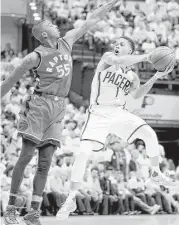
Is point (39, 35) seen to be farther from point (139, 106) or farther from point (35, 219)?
point (139, 106)

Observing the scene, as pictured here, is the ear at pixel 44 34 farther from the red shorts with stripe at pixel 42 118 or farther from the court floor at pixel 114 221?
the court floor at pixel 114 221

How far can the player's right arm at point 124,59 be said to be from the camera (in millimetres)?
5691

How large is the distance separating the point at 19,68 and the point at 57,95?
0.60 m

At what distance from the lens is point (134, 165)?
12.6m

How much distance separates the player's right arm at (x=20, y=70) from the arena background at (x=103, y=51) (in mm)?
6946

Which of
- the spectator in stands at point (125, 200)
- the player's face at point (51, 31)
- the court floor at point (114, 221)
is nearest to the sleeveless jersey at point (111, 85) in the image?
the player's face at point (51, 31)

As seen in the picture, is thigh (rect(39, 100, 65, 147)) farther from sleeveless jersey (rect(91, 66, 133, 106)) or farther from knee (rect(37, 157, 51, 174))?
sleeveless jersey (rect(91, 66, 133, 106))

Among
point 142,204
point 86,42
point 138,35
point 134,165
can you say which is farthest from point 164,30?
point 142,204

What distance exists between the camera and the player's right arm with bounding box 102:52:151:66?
18.7ft

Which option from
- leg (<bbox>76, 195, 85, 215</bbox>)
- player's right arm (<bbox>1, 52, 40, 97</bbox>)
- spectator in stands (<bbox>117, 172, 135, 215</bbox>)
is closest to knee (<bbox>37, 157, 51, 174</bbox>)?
player's right arm (<bbox>1, 52, 40, 97</bbox>)

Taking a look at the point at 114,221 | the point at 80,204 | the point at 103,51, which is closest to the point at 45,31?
the point at 114,221

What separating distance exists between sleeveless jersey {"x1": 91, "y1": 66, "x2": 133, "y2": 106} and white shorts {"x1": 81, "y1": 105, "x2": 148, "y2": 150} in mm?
84

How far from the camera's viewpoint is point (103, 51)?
16.4m

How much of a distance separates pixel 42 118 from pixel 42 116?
0.07 ft
